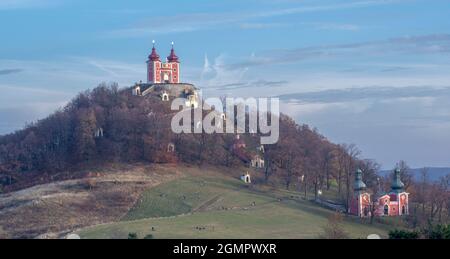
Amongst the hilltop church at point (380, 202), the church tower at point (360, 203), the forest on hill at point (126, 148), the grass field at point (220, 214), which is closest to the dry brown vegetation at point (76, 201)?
the grass field at point (220, 214)

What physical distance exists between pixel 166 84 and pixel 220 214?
36.1 m

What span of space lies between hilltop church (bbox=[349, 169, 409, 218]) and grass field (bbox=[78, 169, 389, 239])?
271 cm

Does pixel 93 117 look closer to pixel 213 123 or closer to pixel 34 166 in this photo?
pixel 34 166

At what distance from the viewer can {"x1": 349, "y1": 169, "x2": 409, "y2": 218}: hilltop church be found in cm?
6347

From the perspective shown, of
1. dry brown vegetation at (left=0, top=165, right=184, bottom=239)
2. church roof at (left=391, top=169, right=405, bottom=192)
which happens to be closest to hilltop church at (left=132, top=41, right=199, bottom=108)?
dry brown vegetation at (left=0, top=165, right=184, bottom=239)

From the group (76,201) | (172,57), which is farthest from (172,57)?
(76,201)

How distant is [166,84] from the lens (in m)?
90.8

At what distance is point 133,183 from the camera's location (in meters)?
67.4

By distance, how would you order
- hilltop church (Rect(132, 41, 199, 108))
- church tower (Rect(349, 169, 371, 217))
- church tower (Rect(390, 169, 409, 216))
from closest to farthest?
church tower (Rect(349, 169, 371, 217)) < church tower (Rect(390, 169, 409, 216)) < hilltop church (Rect(132, 41, 199, 108))

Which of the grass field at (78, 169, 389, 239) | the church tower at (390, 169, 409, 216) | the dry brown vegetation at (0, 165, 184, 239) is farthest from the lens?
the church tower at (390, 169, 409, 216)

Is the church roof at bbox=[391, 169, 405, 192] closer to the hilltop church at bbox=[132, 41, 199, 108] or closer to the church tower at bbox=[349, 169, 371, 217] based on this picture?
the church tower at bbox=[349, 169, 371, 217]

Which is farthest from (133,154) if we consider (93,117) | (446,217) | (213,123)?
(446,217)

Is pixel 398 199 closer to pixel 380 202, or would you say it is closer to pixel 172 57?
pixel 380 202
